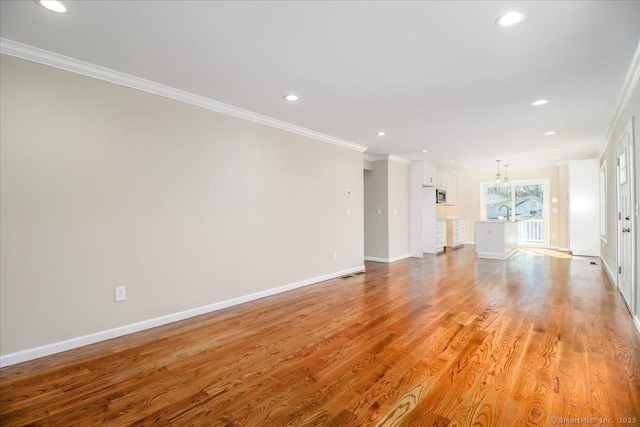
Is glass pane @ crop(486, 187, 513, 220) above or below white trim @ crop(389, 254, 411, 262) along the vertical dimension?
above

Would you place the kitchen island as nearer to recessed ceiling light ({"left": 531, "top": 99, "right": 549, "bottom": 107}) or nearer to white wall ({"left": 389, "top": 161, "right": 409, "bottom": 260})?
white wall ({"left": 389, "top": 161, "right": 409, "bottom": 260})

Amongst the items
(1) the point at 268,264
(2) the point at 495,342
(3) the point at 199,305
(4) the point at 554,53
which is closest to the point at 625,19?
(4) the point at 554,53

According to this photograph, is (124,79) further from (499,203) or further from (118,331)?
(499,203)

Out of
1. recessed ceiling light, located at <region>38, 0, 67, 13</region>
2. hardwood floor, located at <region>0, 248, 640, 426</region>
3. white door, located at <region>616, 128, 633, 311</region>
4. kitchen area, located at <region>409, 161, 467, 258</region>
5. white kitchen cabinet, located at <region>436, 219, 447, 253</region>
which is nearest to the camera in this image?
hardwood floor, located at <region>0, 248, 640, 426</region>

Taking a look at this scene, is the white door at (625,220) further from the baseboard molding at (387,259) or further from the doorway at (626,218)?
the baseboard molding at (387,259)

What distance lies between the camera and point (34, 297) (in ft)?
7.95

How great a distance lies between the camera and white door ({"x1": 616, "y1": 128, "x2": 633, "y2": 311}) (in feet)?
10.7

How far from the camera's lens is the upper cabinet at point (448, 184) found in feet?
28.7

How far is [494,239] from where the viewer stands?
7230 mm

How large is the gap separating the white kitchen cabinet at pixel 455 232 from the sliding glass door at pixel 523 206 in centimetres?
90

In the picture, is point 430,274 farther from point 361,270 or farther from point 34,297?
point 34,297

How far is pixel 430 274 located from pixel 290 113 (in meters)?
3.68

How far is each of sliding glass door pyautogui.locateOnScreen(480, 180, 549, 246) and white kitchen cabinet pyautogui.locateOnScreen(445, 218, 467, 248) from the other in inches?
→ 35.3

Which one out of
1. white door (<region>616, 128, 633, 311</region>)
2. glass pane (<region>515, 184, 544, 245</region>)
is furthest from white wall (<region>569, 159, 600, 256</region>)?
white door (<region>616, 128, 633, 311</region>)
